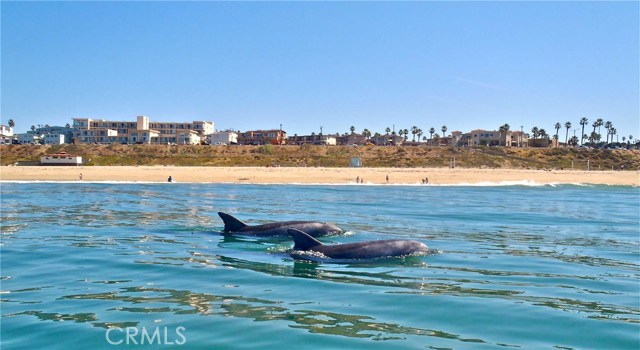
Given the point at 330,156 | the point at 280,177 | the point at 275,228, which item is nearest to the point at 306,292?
the point at 275,228

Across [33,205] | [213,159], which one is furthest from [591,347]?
[213,159]

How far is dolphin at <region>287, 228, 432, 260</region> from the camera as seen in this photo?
634 inches

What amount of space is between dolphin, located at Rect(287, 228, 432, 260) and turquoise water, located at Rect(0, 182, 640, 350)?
21.1 inches

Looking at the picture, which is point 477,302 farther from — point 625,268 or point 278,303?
point 625,268

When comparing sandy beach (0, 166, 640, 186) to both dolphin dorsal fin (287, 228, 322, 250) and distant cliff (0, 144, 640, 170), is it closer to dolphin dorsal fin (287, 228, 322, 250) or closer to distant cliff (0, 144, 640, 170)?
distant cliff (0, 144, 640, 170)

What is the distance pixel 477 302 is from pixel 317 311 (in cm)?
344

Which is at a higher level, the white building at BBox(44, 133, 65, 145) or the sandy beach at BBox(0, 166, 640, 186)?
the white building at BBox(44, 133, 65, 145)

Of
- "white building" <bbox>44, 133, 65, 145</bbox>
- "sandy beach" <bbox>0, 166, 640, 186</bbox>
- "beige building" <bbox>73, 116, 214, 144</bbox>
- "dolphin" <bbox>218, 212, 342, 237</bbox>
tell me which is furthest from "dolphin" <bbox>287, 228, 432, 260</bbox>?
"white building" <bbox>44, 133, 65, 145</bbox>

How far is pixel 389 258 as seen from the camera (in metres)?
16.4

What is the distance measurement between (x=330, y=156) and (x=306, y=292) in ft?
401

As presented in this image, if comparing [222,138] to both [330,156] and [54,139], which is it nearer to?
[54,139]

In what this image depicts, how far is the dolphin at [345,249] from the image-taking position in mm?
16109

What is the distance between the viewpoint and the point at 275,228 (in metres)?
21.4

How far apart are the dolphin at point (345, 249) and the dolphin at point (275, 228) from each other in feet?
14.8
